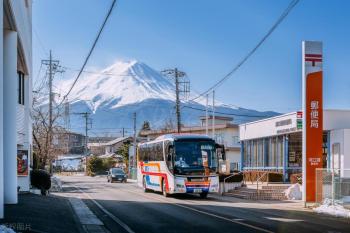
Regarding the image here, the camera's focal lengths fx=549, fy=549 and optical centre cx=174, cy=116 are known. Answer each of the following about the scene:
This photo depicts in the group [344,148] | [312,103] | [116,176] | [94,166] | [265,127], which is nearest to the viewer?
[312,103]

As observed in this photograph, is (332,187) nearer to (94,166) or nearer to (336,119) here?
→ (336,119)

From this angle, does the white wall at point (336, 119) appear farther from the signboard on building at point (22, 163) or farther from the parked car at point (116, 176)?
the parked car at point (116, 176)

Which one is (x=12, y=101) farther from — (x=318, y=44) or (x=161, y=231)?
(x=318, y=44)

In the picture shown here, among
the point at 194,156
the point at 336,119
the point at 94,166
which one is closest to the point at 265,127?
the point at 336,119

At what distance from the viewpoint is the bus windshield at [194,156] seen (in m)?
28.5

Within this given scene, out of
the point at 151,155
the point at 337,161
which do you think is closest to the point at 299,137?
the point at 337,161

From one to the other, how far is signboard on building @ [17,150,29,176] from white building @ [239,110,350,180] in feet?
56.0

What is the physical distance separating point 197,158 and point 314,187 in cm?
626

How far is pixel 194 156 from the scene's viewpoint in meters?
28.6

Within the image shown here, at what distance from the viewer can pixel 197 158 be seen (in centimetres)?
2866

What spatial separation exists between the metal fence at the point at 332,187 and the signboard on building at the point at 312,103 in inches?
70.3

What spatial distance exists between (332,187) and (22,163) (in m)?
14.6

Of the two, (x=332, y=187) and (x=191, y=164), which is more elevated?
(x=191, y=164)

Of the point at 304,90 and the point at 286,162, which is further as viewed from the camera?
the point at 286,162
